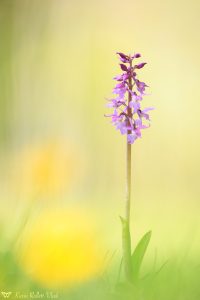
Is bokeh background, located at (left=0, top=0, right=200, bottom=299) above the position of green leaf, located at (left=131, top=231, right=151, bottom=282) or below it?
above

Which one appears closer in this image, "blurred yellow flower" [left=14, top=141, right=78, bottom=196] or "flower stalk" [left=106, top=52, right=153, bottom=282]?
"flower stalk" [left=106, top=52, right=153, bottom=282]

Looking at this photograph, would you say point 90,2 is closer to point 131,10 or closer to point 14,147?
point 131,10

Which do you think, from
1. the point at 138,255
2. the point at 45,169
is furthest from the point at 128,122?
the point at 45,169

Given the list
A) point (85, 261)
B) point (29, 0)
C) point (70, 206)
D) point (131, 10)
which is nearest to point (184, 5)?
point (131, 10)

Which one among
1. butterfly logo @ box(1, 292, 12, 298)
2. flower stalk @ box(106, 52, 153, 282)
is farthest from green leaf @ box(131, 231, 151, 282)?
butterfly logo @ box(1, 292, 12, 298)

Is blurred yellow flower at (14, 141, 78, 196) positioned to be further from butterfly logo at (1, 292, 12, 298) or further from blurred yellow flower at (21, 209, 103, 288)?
butterfly logo at (1, 292, 12, 298)

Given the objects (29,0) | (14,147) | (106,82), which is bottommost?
(14,147)

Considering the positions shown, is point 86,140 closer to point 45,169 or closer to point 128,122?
point 45,169
